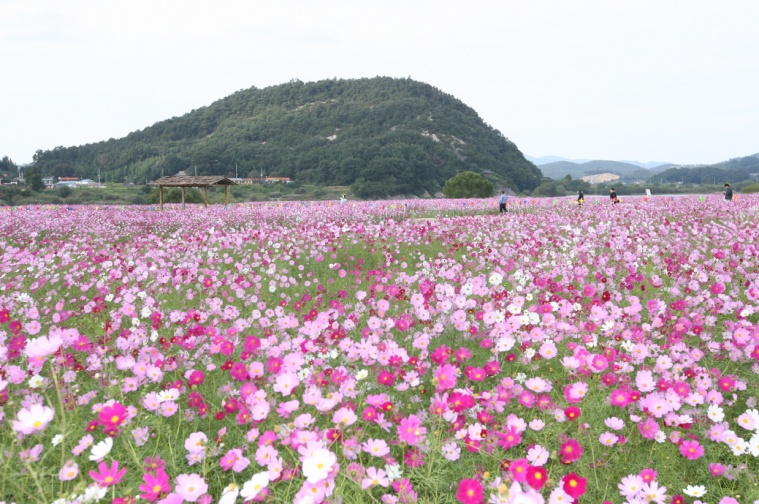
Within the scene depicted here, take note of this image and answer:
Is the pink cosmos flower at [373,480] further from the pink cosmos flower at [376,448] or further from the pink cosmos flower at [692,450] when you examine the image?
the pink cosmos flower at [692,450]

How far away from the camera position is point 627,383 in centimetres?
274

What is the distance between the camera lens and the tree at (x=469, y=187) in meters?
47.3

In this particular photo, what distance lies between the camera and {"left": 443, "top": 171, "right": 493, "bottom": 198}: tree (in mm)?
47312

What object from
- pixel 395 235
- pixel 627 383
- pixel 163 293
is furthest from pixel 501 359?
pixel 395 235

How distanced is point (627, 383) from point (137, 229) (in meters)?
13.3

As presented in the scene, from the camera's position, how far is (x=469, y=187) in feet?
156

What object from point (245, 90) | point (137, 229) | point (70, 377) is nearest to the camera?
point (70, 377)

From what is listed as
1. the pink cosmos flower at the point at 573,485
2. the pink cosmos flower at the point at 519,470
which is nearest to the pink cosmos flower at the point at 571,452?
the pink cosmos flower at the point at 519,470

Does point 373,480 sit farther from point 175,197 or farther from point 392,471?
point 175,197

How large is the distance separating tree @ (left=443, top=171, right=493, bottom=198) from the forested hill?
798 inches

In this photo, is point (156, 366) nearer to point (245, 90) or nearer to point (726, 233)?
point (726, 233)

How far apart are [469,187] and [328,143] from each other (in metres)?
54.0

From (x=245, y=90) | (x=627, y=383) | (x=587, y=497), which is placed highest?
(x=245, y=90)

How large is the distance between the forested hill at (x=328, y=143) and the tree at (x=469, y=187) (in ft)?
66.5
